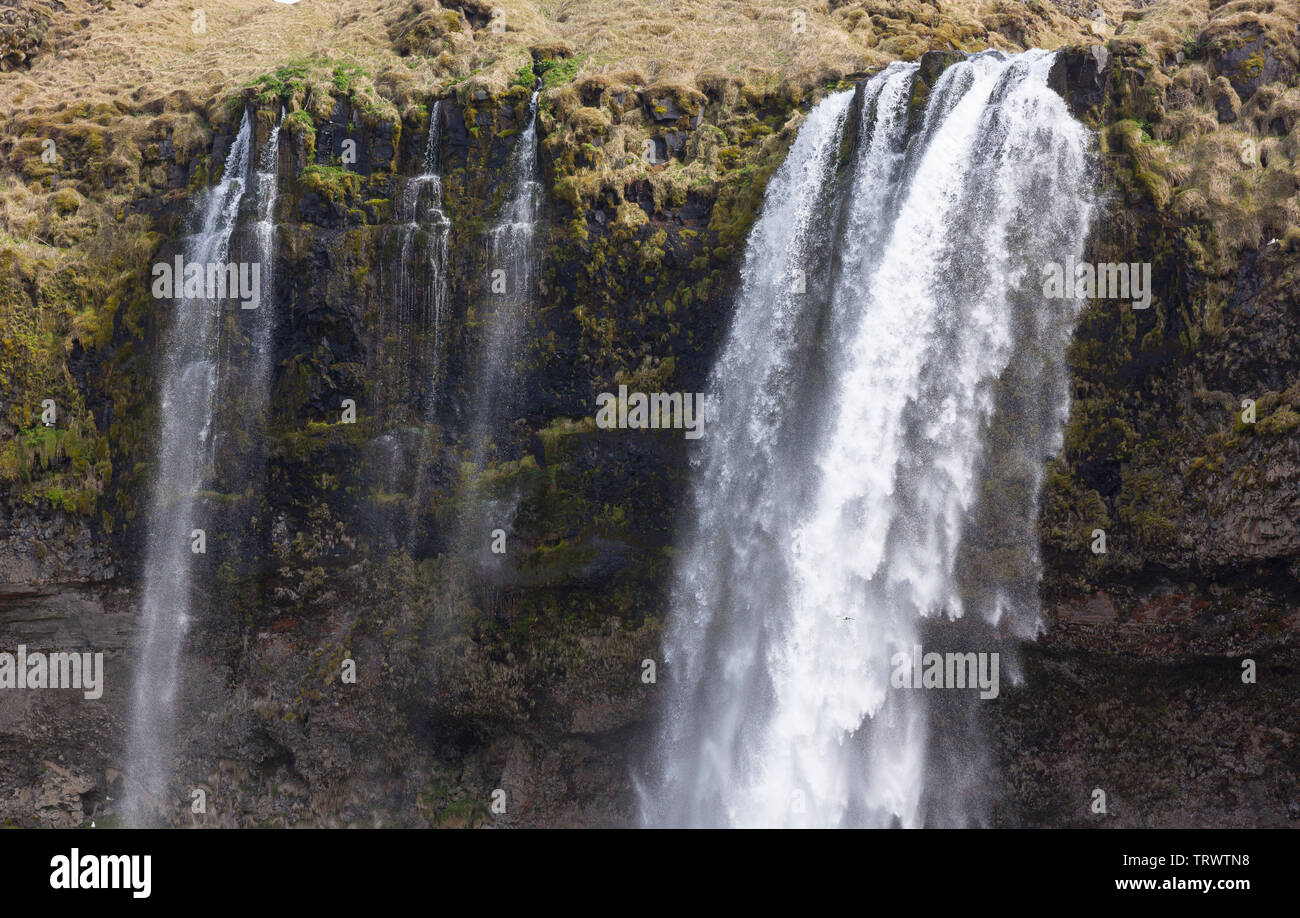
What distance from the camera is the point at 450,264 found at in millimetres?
25438

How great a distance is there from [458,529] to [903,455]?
33.9 feet

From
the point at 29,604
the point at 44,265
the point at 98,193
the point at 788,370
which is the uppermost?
the point at 98,193

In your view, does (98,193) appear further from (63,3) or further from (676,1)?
(676,1)

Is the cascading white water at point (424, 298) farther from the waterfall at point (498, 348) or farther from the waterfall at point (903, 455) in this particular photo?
the waterfall at point (903, 455)

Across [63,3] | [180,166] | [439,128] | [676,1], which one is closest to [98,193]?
[180,166]

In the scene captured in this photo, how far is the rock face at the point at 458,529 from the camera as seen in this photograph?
2297cm

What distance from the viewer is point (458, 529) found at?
25.0 metres

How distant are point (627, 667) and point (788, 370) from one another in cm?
771

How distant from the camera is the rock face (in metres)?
23.0

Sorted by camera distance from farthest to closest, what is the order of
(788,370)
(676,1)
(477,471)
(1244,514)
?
(676,1) → (477,471) → (788,370) → (1244,514)
